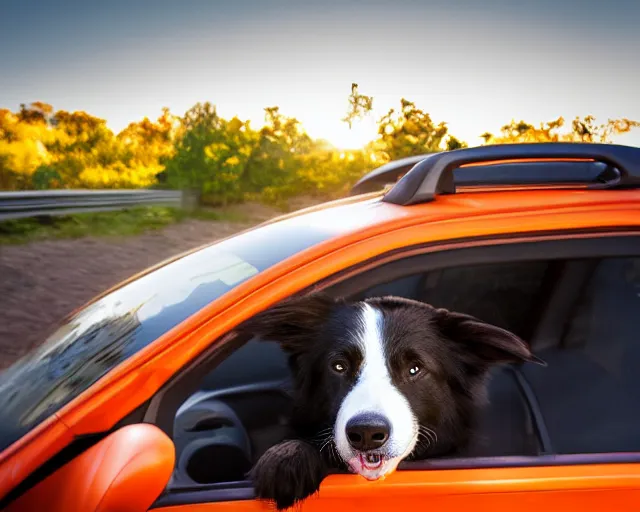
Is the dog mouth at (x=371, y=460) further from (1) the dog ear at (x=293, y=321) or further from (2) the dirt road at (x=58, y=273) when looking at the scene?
(2) the dirt road at (x=58, y=273)

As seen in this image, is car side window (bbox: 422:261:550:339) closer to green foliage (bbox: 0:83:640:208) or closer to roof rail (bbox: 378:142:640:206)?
roof rail (bbox: 378:142:640:206)

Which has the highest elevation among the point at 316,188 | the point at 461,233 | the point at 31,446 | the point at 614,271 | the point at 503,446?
the point at 461,233

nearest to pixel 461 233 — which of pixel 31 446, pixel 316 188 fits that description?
pixel 31 446

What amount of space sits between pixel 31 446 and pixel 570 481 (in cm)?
133

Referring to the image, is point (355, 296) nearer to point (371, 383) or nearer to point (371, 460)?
point (371, 383)

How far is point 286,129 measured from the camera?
21297 mm

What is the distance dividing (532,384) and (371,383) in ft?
2.60

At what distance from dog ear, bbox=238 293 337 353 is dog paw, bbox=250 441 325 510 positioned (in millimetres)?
329

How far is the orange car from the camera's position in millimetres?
1449

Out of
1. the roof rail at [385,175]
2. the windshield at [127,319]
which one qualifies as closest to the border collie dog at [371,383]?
the windshield at [127,319]

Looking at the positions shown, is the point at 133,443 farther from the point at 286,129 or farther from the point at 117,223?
the point at 286,129

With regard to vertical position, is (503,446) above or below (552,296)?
below

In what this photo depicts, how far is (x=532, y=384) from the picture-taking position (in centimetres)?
218

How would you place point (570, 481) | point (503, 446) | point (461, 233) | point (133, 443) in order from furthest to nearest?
point (503, 446) → point (461, 233) → point (570, 481) → point (133, 443)
